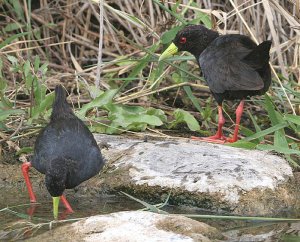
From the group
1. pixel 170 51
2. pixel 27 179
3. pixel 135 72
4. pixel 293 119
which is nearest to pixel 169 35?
pixel 170 51

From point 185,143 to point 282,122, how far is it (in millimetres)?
727

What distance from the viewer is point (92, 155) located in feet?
17.5

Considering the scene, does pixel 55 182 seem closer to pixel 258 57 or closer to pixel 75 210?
pixel 75 210

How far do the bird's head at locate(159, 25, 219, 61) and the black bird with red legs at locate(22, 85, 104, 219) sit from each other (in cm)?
137

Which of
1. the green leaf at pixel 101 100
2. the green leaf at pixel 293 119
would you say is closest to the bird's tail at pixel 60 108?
the green leaf at pixel 101 100

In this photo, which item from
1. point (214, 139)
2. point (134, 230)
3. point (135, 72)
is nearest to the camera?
point (134, 230)

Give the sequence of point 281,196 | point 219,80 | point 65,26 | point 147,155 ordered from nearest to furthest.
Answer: point 281,196, point 147,155, point 219,80, point 65,26

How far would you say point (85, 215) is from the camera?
16.5ft

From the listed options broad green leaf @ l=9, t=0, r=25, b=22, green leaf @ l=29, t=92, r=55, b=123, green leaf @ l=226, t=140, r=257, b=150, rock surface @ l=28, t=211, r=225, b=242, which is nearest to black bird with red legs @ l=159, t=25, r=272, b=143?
green leaf @ l=226, t=140, r=257, b=150

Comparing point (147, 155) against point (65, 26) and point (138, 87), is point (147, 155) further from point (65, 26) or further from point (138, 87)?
point (65, 26)

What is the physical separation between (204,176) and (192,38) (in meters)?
1.77

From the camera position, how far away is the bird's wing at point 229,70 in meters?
5.82

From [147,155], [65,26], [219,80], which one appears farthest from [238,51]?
[65,26]

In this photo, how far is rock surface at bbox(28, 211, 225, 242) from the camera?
402 cm
